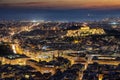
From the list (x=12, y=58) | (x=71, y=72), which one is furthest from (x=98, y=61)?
(x=12, y=58)

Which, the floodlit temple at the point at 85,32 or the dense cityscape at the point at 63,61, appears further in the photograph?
the floodlit temple at the point at 85,32

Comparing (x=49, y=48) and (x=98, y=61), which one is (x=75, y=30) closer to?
(x=49, y=48)

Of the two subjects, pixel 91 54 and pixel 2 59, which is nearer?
pixel 2 59

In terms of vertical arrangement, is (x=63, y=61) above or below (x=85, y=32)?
above

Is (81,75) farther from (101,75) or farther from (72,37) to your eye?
(72,37)

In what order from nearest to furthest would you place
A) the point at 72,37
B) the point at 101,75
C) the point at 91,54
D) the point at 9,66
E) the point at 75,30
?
1. the point at 101,75
2. the point at 9,66
3. the point at 91,54
4. the point at 72,37
5. the point at 75,30

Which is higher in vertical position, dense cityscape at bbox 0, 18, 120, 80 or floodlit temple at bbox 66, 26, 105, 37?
dense cityscape at bbox 0, 18, 120, 80

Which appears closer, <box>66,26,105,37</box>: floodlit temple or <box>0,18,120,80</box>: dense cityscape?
<box>0,18,120,80</box>: dense cityscape

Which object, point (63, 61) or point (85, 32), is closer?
point (63, 61)

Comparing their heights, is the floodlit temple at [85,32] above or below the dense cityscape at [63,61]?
below

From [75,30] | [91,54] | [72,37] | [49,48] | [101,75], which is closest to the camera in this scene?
[101,75]
